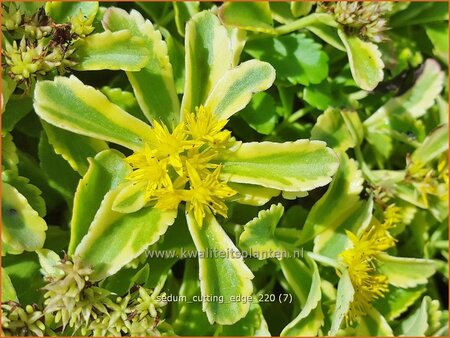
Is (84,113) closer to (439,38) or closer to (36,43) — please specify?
(36,43)

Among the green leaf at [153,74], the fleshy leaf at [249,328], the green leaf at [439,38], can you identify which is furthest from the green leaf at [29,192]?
the green leaf at [439,38]

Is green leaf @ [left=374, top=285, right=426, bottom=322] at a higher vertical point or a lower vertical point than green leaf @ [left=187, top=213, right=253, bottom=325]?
lower

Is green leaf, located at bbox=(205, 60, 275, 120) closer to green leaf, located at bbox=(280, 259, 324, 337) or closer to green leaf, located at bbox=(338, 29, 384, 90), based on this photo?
green leaf, located at bbox=(338, 29, 384, 90)

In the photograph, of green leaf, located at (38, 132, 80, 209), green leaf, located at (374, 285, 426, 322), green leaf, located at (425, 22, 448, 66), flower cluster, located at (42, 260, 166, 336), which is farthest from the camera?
green leaf, located at (425, 22, 448, 66)

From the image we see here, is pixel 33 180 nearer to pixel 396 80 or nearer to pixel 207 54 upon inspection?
pixel 207 54

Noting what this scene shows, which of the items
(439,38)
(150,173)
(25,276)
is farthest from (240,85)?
(439,38)

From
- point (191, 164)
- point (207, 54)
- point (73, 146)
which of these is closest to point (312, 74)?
point (207, 54)

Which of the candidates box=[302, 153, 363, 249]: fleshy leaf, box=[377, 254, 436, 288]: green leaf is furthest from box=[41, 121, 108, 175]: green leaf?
box=[377, 254, 436, 288]: green leaf

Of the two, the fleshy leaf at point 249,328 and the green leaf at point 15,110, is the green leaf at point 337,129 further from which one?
the green leaf at point 15,110
